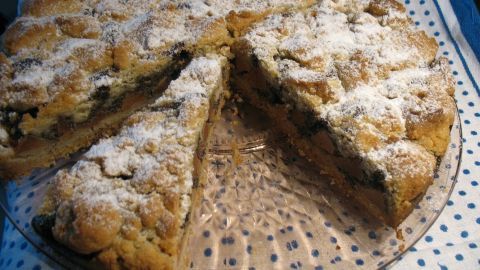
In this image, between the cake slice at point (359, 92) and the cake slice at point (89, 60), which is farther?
the cake slice at point (89, 60)

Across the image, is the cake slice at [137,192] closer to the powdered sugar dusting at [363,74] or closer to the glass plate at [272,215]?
the glass plate at [272,215]

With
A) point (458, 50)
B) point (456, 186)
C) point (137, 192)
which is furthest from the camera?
point (458, 50)

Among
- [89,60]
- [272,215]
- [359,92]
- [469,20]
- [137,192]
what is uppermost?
[469,20]

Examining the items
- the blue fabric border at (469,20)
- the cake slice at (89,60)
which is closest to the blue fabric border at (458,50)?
the blue fabric border at (469,20)

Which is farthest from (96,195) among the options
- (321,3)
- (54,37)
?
(321,3)

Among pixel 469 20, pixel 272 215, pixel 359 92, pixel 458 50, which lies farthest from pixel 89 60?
pixel 469 20

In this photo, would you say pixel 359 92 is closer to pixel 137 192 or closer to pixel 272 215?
pixel 272 215

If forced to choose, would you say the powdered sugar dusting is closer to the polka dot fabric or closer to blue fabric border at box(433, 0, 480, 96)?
the polka dot fabric
